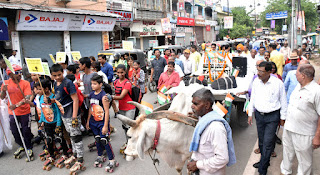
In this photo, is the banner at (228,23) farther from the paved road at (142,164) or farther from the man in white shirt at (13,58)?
the paved road at (142,164)

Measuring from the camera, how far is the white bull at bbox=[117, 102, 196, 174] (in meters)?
2.83

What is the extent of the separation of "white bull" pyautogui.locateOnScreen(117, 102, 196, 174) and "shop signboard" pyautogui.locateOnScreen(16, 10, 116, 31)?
12.1 m

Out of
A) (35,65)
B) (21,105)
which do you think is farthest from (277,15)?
(21,105)

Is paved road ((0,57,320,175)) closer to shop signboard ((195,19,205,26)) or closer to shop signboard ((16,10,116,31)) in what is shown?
shop signboard ((16,10,116,31))

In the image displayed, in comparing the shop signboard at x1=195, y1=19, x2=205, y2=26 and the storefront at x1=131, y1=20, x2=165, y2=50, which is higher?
the shop signboard at x1=195, y1=19, x2=205, y2=26

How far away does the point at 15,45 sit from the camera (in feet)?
41.7

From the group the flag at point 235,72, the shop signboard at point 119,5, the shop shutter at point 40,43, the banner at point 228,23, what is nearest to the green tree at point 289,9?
the banner at point 228,23

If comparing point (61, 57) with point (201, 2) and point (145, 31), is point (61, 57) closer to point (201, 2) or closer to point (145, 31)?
point (145, 31)

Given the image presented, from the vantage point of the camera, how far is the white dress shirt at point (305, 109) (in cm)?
311

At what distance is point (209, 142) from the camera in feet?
7.39

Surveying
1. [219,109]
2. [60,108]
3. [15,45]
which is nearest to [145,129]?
[219,109]

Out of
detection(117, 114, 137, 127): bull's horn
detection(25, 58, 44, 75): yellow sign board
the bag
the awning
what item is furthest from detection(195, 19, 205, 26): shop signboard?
detection(117, 114, 137, 127): bull's horn

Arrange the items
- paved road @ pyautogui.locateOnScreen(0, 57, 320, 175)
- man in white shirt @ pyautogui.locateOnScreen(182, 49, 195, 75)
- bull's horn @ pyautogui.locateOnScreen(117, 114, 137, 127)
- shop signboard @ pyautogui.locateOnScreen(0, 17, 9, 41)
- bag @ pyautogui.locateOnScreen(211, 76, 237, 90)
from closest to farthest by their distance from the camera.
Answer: bull's horn @ pyautogui.locateOnScreen(117, 114, 137, 127), paved road @ pyautogui.locateOnScreen(0, 57, 320, 175), bag @ pyautogui.locateOnScreen(211, 76, 237, 90), man in white shirt @ pyautogui.locateOnScreen(182, 49, 195, 75), shop signboard @ pyautogui.locateOnScreen(0, 17, 9, 41)

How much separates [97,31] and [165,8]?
39.6 ft
